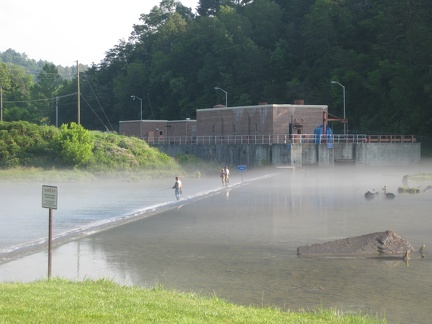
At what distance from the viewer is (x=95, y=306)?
14680mm

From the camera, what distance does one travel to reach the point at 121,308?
14.6 m

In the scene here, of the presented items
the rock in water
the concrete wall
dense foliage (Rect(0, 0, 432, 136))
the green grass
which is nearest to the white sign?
the green grass

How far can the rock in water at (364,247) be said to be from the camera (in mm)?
25875

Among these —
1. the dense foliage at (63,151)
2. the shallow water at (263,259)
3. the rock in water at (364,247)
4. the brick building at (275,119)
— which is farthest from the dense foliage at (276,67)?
the rock in water at (364,247)

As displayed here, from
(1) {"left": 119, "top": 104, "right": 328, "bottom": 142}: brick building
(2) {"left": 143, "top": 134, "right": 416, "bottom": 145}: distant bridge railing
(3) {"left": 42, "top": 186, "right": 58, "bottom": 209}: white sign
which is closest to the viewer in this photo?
(3) {"left": 42, "top": 186, "right": 58, "bottom": 209}: white sign

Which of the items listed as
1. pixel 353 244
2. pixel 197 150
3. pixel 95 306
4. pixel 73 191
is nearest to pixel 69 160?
pixel 73 191

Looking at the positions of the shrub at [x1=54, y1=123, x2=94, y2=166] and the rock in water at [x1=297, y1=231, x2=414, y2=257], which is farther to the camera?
the shrub at [x1=54, y1=123, x2=94, y2=166]

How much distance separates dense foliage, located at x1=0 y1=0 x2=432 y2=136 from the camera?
11206 cm

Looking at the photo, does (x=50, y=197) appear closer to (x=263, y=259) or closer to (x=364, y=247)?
(x=263, y=259)

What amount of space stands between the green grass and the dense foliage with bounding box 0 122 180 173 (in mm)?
63247

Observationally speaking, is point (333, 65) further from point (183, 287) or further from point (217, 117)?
point (183, 287)

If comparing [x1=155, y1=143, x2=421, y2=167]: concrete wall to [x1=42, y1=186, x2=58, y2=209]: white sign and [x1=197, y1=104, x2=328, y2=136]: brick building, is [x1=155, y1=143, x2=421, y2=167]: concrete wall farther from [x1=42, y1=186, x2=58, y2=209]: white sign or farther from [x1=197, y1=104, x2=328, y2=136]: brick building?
[x1=42, y1=186, x2=58, y2=209]: white sign

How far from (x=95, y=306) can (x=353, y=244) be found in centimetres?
1365

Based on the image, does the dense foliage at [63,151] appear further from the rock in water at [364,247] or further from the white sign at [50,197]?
the white sign at [50,197]
